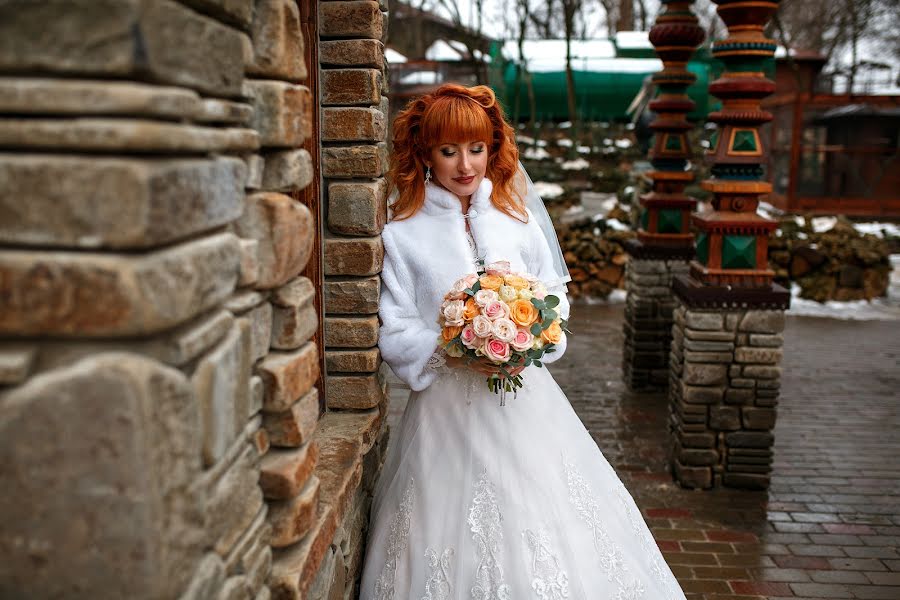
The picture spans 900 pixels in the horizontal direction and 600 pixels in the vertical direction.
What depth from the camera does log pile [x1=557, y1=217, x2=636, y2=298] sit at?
11.4 meters

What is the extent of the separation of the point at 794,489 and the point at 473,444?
3212 millimetres

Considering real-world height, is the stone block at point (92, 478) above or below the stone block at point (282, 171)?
below

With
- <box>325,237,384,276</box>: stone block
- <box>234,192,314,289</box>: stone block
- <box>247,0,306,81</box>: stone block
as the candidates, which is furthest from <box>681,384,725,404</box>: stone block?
<box>247,0,306,81</box>: stone block

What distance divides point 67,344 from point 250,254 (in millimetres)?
516

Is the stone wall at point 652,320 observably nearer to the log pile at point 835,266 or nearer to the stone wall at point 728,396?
the stone wall at point 728,396

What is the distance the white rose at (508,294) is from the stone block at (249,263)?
1219mm

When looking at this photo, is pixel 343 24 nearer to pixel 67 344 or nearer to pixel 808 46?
pixel 67 344

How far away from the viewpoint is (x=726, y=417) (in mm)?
5230

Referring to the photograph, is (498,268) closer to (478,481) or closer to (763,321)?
(478,481)

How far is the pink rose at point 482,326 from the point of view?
2.71 m

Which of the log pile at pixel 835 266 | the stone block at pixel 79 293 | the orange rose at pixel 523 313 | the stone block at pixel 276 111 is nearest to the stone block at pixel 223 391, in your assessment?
the stone block at pixel 79 293

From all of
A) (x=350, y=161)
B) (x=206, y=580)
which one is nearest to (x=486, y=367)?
(x=350, y=161)

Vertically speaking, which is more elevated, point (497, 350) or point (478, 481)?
point (497, 350)

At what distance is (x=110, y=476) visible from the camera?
128cm
